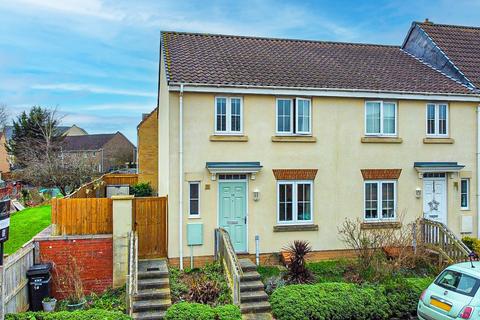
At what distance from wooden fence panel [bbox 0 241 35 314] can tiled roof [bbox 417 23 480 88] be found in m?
16.9

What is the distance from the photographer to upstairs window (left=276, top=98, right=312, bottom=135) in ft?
47.3

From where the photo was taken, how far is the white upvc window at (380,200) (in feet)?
49.7

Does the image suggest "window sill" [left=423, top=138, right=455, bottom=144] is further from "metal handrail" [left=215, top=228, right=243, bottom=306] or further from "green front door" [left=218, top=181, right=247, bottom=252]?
"metal handrail" [left=215, top=228, right=243, bottom=306]

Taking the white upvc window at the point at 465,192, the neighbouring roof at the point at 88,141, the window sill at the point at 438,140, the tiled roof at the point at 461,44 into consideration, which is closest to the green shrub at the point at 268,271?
the window sill at the point at 438,140

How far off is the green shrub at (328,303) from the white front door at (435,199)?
19.9 ft

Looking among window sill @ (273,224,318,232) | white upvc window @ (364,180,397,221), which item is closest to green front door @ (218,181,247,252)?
window sill @ (273,224,318,232)

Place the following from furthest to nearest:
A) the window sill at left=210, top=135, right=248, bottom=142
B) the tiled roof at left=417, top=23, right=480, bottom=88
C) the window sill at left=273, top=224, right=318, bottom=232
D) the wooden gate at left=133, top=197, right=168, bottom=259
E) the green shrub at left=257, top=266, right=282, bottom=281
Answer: the tiled roof at left=417, top=23, right=480, bottom=88 < the window sill at left=273, top=224, right=318, bottom=232 < the window sill at left=210, top=135, right=248, bottom=142 < the wooden gate at left=133, top=197, right=168, bottom=259 < the green shrub at left=257, top=266, right=282, bottom=281

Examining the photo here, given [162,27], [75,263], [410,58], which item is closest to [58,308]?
[75,263]

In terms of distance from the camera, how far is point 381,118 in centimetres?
1522

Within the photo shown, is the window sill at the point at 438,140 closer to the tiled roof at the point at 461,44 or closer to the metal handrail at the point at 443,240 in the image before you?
the tiled roof at the point at 461,44

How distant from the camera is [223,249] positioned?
12.6 metres

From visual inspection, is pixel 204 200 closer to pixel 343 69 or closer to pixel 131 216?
pixel 131 216

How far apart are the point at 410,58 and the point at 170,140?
41.0ft

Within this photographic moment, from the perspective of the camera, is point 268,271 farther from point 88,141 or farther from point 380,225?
point 88,141
